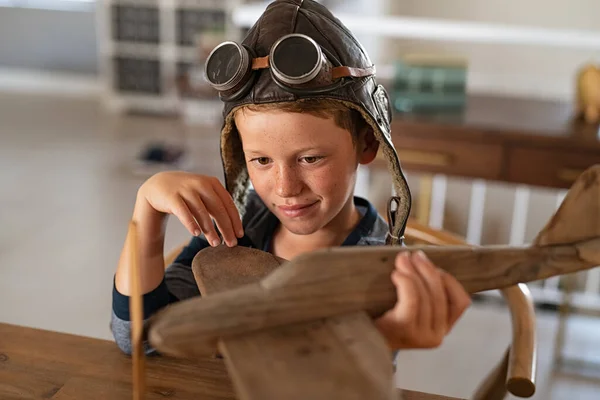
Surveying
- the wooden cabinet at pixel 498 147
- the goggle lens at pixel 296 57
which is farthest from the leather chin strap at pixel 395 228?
the wooden cabinet at pixel 498 147

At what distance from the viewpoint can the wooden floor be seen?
2.18 m

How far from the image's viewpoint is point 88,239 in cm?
293

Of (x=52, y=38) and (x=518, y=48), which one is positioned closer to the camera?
(x=518, y=48)

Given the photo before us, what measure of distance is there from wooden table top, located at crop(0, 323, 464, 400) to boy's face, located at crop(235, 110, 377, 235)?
0.21 metres

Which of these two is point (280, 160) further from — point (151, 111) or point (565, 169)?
point (151, 111)

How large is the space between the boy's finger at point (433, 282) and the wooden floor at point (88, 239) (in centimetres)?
148

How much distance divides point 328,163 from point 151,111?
4173mm

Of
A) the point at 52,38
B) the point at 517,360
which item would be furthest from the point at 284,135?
the point at 52,38

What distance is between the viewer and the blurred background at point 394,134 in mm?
2240

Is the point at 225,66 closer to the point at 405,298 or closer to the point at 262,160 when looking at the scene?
the point at 262,160

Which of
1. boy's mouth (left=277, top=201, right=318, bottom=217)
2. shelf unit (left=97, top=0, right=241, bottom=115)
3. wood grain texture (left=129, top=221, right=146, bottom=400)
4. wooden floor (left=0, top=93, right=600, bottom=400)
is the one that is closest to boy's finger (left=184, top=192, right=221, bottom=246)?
boy's mouth (left=277, top=201, right=318, bottom=217)

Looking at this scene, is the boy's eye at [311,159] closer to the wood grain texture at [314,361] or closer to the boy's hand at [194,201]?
the boy's hand at [194,201]

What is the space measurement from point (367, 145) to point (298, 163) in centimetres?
16

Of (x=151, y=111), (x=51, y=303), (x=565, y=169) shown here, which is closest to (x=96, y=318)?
(x=51, y=303)
